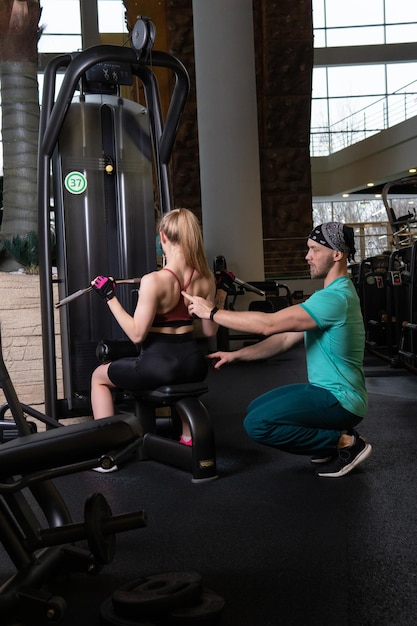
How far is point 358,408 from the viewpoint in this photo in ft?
11.0

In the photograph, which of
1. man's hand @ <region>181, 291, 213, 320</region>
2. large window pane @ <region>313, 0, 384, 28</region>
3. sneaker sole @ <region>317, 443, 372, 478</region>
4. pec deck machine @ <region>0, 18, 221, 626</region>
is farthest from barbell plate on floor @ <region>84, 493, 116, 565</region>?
large window pane @ <region>313, 0, 384, 28</region>

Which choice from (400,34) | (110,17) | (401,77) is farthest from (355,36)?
(110,17)

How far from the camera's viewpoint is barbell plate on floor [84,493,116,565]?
5.95 feet

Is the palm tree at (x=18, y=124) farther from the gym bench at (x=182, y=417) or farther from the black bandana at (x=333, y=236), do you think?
the black bandana at (x=333, y=236)

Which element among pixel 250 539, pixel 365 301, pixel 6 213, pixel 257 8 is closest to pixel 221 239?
pixel 365 301

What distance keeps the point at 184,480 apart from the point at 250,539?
0.88 meters

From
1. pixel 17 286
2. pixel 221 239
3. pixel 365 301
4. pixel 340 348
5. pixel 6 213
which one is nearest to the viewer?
pixel 340 348

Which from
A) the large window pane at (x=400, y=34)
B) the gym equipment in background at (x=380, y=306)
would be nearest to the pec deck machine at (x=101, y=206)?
the gym equipment in background at (x=380, y=306)

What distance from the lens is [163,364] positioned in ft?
11.5

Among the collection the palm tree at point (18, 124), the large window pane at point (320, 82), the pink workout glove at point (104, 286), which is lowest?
the pink workout glove at point (104, 286)

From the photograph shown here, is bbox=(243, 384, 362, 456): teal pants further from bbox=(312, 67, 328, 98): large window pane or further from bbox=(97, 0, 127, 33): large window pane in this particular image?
bbox=(312, 67, 328, 98): large window pane

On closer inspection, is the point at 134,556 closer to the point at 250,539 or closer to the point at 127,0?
the point at 250,539

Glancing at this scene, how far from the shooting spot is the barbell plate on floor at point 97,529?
5.95ft

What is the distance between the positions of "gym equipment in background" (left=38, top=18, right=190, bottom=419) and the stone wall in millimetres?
335
